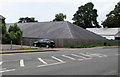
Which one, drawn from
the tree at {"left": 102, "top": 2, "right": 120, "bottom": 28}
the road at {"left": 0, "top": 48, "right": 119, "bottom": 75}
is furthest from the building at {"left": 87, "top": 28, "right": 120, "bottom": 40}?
the road at {"left": 0, "top": 48, "right": 119, "bottom": 75}

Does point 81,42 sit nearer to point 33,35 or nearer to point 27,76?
point 33,35

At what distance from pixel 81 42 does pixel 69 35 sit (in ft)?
9.15

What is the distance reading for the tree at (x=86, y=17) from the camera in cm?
10480

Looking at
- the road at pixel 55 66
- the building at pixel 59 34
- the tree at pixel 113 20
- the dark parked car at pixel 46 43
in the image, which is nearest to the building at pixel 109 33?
the tree at pixel 113 20

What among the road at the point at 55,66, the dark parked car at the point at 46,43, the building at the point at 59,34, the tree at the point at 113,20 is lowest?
the road at the point at 55,66

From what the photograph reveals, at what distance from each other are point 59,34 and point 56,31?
2502 mm

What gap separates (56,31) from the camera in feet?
168

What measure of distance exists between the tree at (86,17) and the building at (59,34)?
156 feet

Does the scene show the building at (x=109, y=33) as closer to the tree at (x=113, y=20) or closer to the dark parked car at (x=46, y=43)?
the tree at (x=113, y=20)

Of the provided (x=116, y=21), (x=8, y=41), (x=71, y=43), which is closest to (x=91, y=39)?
(x=71, y=43)

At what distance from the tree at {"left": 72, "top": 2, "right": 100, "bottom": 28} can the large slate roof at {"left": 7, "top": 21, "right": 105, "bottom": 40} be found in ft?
157

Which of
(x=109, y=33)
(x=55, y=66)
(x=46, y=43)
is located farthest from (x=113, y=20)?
(x=55, y=66)

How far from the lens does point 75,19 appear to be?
10688 centimetres

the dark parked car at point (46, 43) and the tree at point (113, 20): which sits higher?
the tree at point (113, 20)
